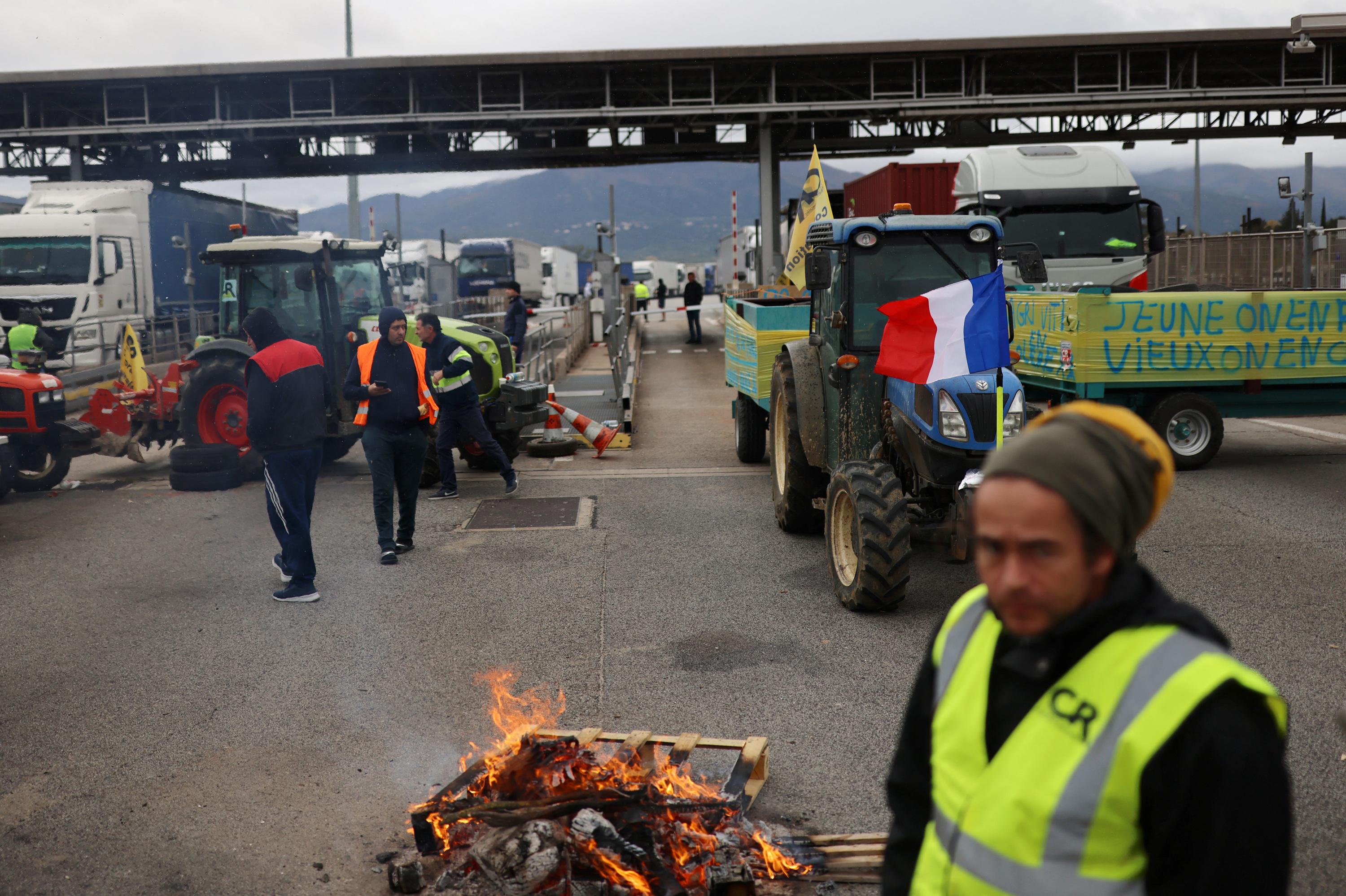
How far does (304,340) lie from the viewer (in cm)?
1348

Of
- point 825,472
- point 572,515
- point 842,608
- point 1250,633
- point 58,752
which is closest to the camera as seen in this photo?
point 58,752

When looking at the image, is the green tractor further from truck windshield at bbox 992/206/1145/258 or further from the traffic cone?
truck windshield at bbox 992/206/1145/258

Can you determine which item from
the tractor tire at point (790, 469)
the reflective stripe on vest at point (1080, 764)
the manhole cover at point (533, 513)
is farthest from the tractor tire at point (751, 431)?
the reflective stripe on vest at point (1080, 764)

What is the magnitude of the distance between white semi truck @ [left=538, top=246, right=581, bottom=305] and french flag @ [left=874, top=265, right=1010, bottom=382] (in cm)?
5868

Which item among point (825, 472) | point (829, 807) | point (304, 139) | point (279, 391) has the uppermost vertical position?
point (304, 139)

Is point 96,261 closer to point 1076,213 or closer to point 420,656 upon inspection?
point 1076,213

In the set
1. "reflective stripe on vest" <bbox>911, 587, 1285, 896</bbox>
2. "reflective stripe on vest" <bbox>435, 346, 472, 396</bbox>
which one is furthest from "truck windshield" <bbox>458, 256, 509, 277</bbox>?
"reflective stripe on vest" <bbox>911, 587, 1285, 896</bbox>

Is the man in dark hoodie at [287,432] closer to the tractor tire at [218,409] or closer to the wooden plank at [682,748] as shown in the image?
the wooden plank at [682,748]

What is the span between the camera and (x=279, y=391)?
8.11 metres

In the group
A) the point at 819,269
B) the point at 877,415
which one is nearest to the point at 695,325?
the point at 877,415

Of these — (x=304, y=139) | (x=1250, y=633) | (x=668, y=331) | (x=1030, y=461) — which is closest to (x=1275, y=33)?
(x=668, y=331)

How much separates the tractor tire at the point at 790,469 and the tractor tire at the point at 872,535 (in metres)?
1.56

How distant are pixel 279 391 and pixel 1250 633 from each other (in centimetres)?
644

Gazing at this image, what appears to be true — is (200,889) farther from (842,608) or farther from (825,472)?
(825,472)
